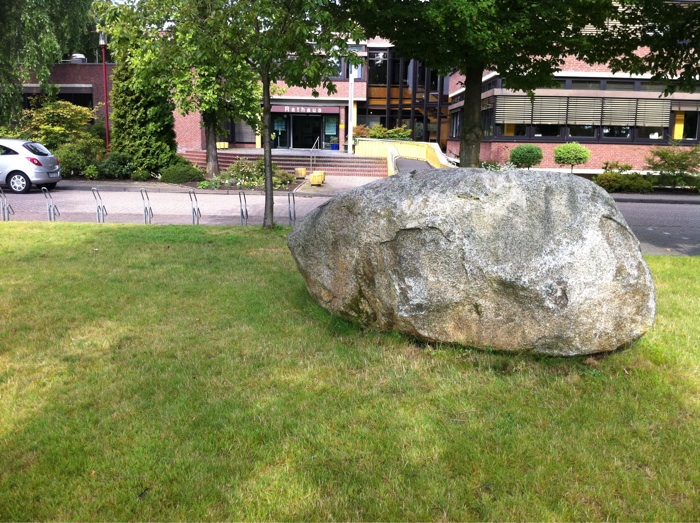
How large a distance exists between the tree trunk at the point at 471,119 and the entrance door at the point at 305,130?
98.1 feet

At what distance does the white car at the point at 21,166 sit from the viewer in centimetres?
2008

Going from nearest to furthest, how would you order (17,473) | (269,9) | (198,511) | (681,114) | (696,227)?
(198,511)
(17,473)
(269,9)
(696,227)
(681,114)

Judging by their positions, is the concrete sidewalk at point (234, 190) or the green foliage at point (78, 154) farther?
the green foliage at point (78, 154)

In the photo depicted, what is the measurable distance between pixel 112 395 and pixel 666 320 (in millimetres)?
5283

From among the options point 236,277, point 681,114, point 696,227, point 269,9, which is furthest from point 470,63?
point 681,114

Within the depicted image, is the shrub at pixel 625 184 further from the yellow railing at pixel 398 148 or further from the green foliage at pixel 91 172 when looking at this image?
the green foliage at pixel 91 172

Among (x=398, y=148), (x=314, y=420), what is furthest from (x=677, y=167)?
(x=314, y=420)

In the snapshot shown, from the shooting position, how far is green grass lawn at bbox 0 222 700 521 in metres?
3.30

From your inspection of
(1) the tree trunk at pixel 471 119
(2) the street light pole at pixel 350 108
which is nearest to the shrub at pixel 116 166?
(1) the tree trunk at pixel 471 119

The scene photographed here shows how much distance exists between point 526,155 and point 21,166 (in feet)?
65.4

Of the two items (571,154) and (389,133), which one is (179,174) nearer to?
(571,154)

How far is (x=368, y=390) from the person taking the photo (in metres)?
4.67

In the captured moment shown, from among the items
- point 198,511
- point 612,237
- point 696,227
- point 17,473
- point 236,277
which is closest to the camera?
point 198,511

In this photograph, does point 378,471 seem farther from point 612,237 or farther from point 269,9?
point 269,9
